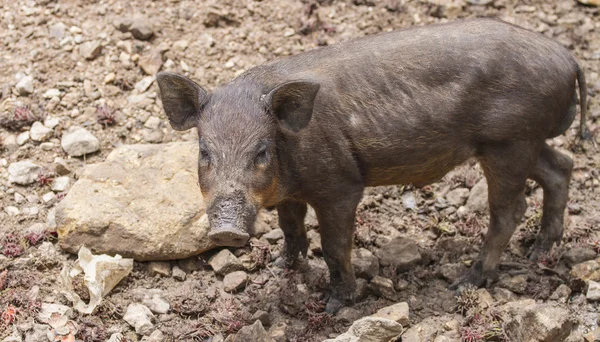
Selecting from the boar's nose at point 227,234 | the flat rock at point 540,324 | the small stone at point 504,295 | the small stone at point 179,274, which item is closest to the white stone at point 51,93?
the small stone at point 179,274

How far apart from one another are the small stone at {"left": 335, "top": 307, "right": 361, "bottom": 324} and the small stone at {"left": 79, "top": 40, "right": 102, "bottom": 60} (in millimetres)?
3779

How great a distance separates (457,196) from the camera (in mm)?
7773

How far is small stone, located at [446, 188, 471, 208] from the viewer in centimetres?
775

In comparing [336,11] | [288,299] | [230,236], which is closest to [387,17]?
[336,11]

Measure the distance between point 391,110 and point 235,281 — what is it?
1889mm

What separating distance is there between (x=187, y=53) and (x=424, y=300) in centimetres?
356

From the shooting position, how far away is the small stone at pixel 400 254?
706 centimetres

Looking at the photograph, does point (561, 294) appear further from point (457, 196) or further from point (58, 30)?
point (58, 30)

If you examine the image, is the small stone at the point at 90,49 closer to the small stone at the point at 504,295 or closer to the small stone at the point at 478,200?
the small stone at the point at 478,200

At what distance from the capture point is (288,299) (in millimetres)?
6703

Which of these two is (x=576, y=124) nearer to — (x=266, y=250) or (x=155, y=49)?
(x=266, y=250)

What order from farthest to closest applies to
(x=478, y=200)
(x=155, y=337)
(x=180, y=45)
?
(x=180, y=45)
(x=478, y=200)
(x=155, y=337)

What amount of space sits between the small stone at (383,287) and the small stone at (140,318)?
174cm

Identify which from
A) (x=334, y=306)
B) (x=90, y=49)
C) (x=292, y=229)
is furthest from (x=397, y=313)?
(x=90, y=49)
